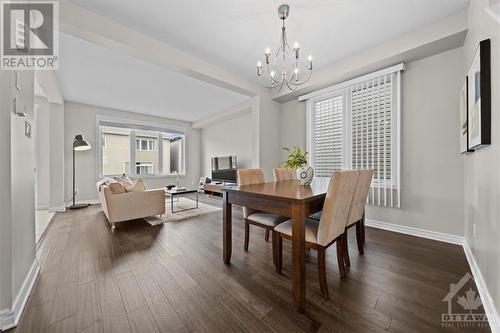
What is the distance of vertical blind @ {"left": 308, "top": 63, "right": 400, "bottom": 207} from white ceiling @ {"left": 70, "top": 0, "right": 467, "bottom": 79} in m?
0.67

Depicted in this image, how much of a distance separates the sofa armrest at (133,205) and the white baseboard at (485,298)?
12.9 feet

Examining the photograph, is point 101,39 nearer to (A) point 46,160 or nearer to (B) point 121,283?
(B) point 121,283

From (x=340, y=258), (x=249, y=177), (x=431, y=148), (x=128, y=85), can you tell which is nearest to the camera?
(x=340, y=258)

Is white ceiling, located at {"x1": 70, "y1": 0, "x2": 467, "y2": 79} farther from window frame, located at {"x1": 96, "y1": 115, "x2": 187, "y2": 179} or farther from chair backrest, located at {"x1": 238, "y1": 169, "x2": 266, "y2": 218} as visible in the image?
window frame, located at {"x1": 96, "y1": 115, "x2": 187, "y2": 179}

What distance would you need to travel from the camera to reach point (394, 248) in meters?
2.29

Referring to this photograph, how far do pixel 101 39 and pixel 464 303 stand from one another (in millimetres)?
4253

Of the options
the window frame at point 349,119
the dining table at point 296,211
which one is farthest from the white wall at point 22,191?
the window frame at point 349,119

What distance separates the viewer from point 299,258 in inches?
52.8

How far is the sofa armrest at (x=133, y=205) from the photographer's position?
9.88ft

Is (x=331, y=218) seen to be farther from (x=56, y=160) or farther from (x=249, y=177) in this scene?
(x=56, y=160)

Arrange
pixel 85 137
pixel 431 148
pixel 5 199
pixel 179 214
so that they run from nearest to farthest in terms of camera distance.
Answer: pixel 5 199
pixel 431 148
pixel 179 214
pixel 85 137

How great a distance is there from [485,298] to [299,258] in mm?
1372

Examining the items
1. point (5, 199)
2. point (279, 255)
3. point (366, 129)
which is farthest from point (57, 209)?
point (366, 129)

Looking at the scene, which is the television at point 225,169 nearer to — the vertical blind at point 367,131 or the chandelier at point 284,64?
the chandelier at point 284,64
